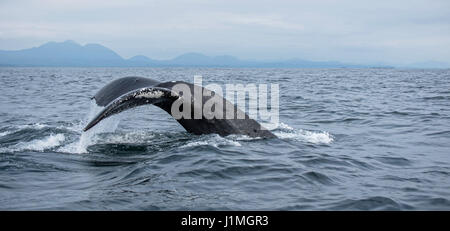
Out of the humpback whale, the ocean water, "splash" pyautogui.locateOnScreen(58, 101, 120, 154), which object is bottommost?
the ocean water

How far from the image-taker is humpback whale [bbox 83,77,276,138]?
6915 mm

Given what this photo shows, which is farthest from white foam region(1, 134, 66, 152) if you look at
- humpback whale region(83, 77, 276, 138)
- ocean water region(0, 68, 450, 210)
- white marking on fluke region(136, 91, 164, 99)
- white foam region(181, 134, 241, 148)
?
white marking on fluke region(136, 91, 164, 99)

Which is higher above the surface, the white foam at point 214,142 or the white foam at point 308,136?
the white foam at point 214,142

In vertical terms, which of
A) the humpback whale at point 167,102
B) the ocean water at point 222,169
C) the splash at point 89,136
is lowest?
the ocean water at point 222,169

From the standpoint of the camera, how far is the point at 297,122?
13.8 m

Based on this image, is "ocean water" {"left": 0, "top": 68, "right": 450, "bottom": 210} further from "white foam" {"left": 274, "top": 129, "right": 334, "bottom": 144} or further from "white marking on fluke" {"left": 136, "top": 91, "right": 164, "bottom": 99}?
"white marking on fluke" {"left": 136, "top": 91, "right": 164, "bottom": 99}

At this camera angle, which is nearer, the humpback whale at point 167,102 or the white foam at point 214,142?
the humpback whale at point 167,102

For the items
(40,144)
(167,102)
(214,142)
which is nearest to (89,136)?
(40,144)

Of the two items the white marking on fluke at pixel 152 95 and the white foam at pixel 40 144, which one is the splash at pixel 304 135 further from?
the white foam at pixel 40 144

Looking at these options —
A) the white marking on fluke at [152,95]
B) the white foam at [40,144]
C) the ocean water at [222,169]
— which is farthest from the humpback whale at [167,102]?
the white foam at [40,144]

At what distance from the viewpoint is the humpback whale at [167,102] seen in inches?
272

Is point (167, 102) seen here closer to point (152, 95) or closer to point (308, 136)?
point (152, 95)

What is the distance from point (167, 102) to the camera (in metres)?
7.75
